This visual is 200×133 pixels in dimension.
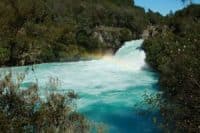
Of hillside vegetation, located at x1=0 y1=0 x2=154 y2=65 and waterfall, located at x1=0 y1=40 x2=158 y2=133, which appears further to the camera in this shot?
hillside vegetation, located at x1=0 y1=0 x2=154 y2=65

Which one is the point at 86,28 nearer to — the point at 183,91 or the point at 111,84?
the point at 111,84

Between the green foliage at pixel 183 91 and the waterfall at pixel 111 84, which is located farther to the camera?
the waterfall at pixel 111 84

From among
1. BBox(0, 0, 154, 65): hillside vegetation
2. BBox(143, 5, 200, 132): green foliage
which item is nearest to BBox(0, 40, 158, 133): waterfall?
BBox(0, 0, 154, 65): hillside vegetation

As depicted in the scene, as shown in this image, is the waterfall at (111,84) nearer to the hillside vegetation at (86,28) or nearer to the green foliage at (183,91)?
the hillside vegetation at (86,28)

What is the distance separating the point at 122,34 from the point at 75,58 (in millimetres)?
10145

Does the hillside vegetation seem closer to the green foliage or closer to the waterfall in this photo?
the waterfall

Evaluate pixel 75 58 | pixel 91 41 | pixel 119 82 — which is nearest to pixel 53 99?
pixel 119 82

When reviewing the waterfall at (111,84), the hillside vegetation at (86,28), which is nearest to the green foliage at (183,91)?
the waterfall at (111,84)

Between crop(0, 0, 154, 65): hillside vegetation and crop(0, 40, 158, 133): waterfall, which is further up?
crop(0, 0, 154, 65): hillside vegetation

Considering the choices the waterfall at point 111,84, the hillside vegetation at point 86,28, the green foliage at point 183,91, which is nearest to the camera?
the green foliage at point 183,91

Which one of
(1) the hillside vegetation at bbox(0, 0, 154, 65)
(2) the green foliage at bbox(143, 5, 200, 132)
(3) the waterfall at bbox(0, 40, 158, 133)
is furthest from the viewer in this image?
(1) the hillside vegetation at bbox(0, 0, 154, 65)

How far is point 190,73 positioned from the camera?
11.3m

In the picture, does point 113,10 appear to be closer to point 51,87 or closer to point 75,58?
point 75,58

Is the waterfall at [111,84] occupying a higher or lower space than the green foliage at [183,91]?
lower
